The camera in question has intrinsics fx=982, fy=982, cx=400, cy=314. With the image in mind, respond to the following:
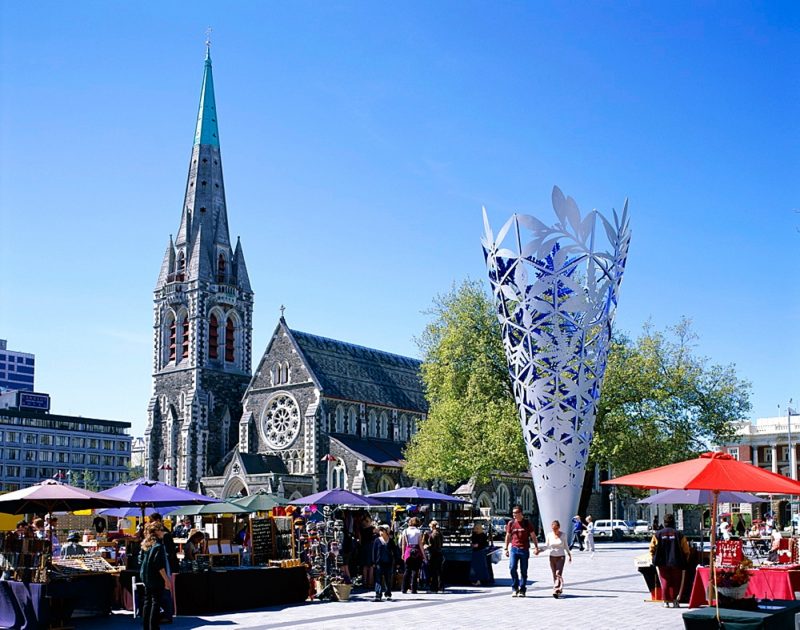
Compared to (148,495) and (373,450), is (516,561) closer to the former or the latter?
(148,495)

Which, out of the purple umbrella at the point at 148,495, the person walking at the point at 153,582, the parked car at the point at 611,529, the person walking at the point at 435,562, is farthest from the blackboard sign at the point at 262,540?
the parked car at the point at 611,529

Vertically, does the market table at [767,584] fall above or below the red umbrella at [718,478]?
below

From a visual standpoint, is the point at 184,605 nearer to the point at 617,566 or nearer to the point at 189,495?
the point at 189,495

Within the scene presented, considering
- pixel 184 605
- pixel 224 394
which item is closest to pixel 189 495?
pixel 184 605

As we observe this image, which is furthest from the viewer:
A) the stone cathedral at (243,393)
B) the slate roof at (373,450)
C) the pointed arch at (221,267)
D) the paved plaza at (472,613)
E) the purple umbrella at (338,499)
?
the pointed arch at (221,267)

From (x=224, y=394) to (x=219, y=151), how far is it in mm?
18694

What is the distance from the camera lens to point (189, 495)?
22.4 meters

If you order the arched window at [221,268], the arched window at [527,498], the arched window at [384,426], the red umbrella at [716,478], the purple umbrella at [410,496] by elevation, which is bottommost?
the arched window at [527,498]

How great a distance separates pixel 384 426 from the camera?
67750 mm

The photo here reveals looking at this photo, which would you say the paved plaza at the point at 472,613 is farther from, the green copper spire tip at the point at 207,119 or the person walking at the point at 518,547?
the green copper spire tip at the point at 207,119

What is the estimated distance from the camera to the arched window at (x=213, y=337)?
69.7 m

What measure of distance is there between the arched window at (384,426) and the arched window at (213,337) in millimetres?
12723

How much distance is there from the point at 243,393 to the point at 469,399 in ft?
93.9

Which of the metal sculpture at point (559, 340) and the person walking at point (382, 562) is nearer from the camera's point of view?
the person walking at point (382, 562)
